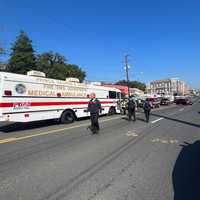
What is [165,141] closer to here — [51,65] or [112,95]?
[112,95]

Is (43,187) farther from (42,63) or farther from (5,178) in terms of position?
(42,63)

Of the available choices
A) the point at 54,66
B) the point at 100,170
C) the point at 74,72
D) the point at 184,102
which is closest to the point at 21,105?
the point at 100,170

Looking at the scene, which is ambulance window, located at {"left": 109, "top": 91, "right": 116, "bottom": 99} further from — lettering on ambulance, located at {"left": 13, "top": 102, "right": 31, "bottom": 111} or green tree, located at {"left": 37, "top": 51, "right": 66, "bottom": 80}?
green tree, located at {"left": 37, "top": 51, "right": 66, "bottom": 80}

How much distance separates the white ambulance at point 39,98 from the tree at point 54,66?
164ft

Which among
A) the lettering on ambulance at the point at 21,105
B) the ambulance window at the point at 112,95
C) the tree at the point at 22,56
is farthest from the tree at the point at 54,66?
the lettering on ambulance at the point at 21,105

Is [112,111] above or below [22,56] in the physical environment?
below

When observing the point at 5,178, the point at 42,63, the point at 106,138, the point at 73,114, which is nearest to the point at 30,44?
the point at 42,63

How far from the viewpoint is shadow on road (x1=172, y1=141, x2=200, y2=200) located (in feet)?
13.2

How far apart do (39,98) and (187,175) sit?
9.87m

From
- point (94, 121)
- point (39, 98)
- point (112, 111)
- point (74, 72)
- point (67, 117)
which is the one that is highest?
point (74, 72)

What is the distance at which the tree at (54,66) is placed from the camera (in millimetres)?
65812

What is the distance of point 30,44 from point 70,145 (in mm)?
52150

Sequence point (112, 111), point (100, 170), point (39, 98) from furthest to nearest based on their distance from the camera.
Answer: point (112, 111) < point (39, 98) < point (100, 170)

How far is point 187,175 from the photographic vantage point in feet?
16.1
